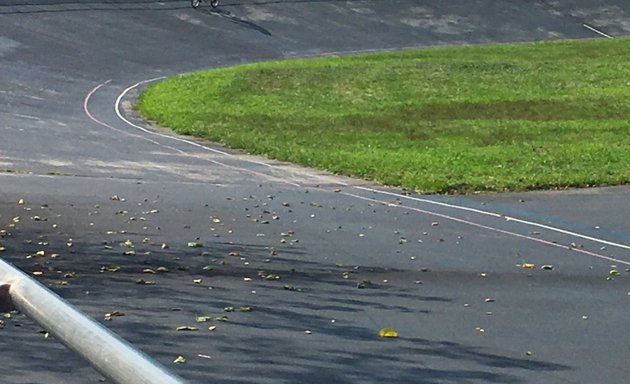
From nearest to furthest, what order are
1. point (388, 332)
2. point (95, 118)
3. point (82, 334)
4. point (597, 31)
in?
point (82, 334)
point (388, 332)
point (95, 118)
point (597, 31)

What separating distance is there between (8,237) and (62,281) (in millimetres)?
1927

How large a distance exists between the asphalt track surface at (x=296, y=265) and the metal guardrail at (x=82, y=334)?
3595mm

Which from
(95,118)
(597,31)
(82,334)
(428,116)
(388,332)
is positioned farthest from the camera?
(597,31)

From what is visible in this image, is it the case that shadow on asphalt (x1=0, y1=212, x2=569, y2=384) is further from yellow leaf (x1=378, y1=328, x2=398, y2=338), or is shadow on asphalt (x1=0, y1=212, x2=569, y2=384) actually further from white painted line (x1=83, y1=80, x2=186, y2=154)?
white painted line (x1=83, y1=80, x2=186, y2=154)

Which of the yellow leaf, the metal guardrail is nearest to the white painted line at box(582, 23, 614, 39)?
the yellow leaf

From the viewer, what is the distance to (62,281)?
9.91m

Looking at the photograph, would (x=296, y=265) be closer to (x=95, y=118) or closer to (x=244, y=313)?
(x=244, y=313)

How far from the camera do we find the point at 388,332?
28.1 feet

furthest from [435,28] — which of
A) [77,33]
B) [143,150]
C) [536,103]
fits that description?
[143,150]

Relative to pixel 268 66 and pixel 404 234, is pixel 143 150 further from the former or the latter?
pixel 268 66

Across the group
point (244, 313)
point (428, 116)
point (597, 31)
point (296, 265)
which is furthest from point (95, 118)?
point (597, 31)

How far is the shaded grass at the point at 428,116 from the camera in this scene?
18.8 m

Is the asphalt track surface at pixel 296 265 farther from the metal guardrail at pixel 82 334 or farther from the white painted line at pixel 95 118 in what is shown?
the metal guardrail at pixel 82 334

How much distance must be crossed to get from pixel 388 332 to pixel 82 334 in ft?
18.3
